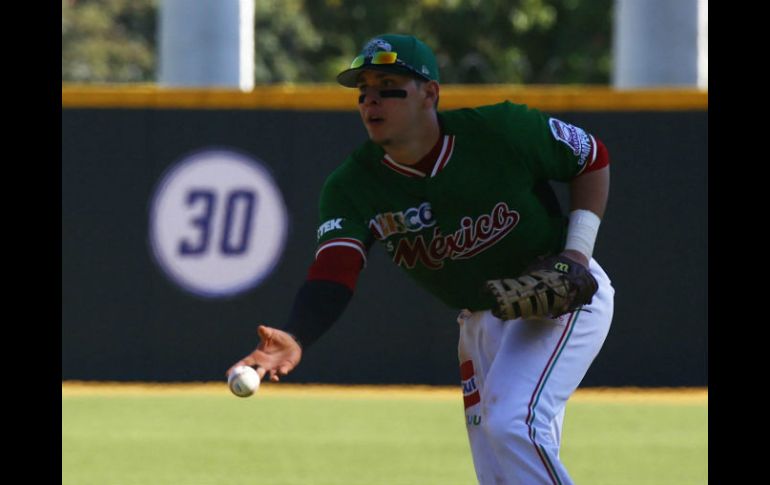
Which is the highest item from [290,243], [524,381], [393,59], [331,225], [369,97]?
[393,59]

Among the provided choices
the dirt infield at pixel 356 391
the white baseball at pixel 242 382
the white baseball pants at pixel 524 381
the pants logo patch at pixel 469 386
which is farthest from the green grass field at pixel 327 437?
the white baseball at pixel 242 382

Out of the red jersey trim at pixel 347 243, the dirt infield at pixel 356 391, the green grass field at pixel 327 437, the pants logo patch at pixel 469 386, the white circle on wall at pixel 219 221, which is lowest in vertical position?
the dirt infield at pixel 356 391

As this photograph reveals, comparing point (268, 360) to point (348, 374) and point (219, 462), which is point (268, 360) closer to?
point (219, 462)

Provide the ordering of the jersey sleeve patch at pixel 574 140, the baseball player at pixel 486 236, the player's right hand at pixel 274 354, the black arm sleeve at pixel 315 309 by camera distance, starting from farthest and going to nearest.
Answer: the jersey sleeve patch at pixel 574 140 < the baseball player at pixel 486 236 < the black arm sleeve at pixel 315 309 < the player's right hand at pixel 274 354

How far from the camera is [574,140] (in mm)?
6422

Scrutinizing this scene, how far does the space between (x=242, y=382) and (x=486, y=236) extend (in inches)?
65.5

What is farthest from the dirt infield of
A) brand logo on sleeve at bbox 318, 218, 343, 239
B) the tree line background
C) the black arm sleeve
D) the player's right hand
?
the tree line background

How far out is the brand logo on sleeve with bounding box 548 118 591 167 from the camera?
6391 millimetres

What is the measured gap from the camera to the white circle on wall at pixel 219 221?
43.4 feet

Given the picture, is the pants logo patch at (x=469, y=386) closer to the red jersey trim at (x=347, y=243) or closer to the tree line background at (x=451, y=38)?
the red jersey trim at (x=347, y=243)

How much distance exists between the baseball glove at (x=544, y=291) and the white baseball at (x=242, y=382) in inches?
49.0

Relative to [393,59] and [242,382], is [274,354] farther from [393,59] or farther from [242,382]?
[393,59]

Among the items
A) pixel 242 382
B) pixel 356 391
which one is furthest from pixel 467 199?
pixel 356 391

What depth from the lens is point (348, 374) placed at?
43.8ft
